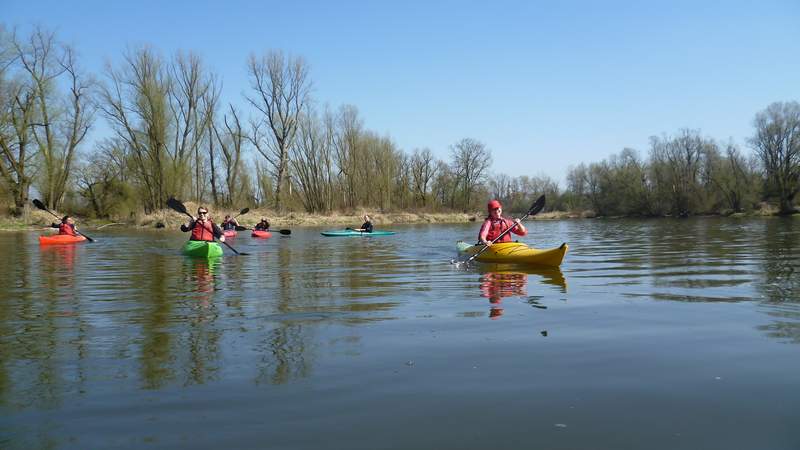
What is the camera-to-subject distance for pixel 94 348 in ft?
16.4

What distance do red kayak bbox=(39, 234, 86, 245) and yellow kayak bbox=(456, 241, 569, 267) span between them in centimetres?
1599

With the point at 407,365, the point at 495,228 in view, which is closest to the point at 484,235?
the point at 495,228

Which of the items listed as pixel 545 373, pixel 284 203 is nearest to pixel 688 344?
pixel 545 373

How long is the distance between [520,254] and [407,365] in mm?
7682

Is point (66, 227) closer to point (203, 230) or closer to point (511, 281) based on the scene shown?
point (203, 230)

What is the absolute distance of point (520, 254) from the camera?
11672 mm

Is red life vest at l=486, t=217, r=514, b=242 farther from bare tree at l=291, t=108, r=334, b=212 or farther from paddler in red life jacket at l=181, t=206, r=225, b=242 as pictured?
bare tree at l=291, t=108, r=334, b=212

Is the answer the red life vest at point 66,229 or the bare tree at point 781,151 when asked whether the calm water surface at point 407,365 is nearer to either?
the red life vest at point 66,229

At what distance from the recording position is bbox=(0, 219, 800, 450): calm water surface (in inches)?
123

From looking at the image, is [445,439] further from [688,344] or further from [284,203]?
[284,203]

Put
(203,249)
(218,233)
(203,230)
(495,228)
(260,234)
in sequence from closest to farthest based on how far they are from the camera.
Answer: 1. (495,228)
2. (203,249)
3. (203,230)
4. (218,233)
5. (260,234)

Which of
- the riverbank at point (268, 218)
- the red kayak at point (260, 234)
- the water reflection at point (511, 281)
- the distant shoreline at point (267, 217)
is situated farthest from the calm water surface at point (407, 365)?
the riverbank at point (268, 218)

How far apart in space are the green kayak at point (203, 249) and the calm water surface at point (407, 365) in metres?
5.45

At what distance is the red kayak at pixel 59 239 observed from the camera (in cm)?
2031
